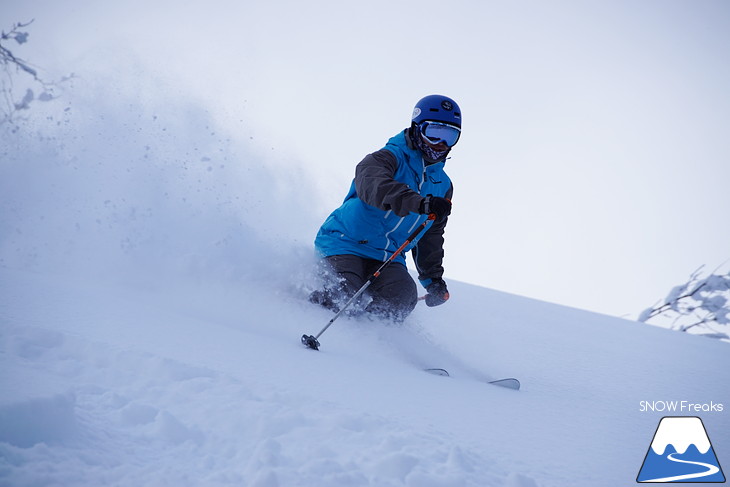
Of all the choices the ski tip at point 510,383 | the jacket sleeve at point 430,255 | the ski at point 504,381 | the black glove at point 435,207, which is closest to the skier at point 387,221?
the jacket sleeve at point 430,255

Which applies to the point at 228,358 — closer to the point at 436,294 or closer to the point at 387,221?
the point at 387,221

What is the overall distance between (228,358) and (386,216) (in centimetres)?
213

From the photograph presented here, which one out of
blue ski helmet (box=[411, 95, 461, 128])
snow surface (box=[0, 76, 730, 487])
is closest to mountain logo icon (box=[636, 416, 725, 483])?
snow surface (box=[0, 76, 730, 487])

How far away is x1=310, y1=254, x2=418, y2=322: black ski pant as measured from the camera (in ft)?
12.9

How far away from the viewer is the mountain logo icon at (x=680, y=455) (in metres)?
1.79

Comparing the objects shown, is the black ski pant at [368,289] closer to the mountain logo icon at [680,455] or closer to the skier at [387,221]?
the skier at [387,221]

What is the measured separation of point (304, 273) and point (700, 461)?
3029 mm

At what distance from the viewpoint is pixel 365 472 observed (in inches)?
54.7

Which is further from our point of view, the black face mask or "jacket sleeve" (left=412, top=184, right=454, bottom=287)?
"jacket sleeve" (left=412, top=184, right=454, bottom=287)

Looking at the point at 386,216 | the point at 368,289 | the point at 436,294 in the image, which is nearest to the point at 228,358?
the point at 368,289

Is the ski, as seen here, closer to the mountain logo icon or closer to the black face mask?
the mountain logo icon

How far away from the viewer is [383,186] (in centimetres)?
335

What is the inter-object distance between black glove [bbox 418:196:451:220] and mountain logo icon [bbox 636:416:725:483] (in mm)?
1671

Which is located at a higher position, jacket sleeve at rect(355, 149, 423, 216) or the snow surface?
jacket sleeve at rect(355, 149, 423, 216)
